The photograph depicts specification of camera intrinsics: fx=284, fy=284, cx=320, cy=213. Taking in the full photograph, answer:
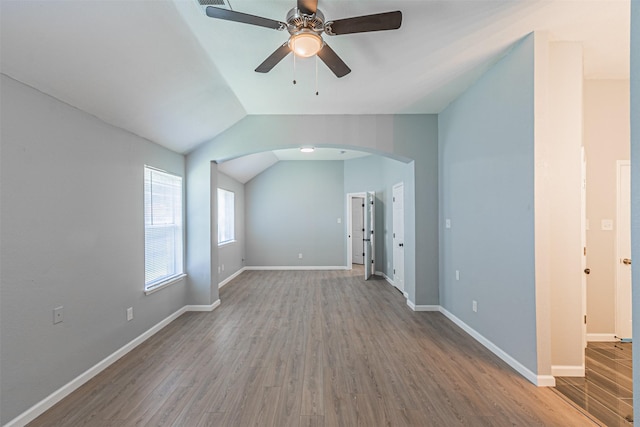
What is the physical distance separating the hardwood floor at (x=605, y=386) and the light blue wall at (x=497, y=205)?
34 centimetres

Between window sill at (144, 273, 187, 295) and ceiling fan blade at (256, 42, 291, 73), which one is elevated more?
ceiling fan blade at (256, 42, 291, 73)

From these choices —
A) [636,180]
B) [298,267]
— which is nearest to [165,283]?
[298,267]

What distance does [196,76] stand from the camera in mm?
2881

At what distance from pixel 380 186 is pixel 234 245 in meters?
3.69

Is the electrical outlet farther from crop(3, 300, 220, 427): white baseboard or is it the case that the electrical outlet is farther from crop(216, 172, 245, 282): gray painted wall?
crop(216, 172, 245, 282): gray painted wall

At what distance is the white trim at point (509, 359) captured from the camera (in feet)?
7.70

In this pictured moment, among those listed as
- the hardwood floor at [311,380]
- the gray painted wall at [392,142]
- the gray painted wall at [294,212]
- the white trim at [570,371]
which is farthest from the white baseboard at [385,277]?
the white trim at [570,371]

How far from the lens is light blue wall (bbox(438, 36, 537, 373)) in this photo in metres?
2.46

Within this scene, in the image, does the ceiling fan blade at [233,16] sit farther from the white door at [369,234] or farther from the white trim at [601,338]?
the white door at [369,234]

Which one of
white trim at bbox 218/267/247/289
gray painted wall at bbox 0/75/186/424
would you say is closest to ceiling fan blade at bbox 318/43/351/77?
gray painted wall at bbox 0/75/186/424

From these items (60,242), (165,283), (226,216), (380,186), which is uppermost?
(380,186)

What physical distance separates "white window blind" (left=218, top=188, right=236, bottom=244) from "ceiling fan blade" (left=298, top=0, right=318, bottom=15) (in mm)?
4686

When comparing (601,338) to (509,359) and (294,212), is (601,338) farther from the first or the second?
(294,212)

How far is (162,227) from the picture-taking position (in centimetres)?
379
